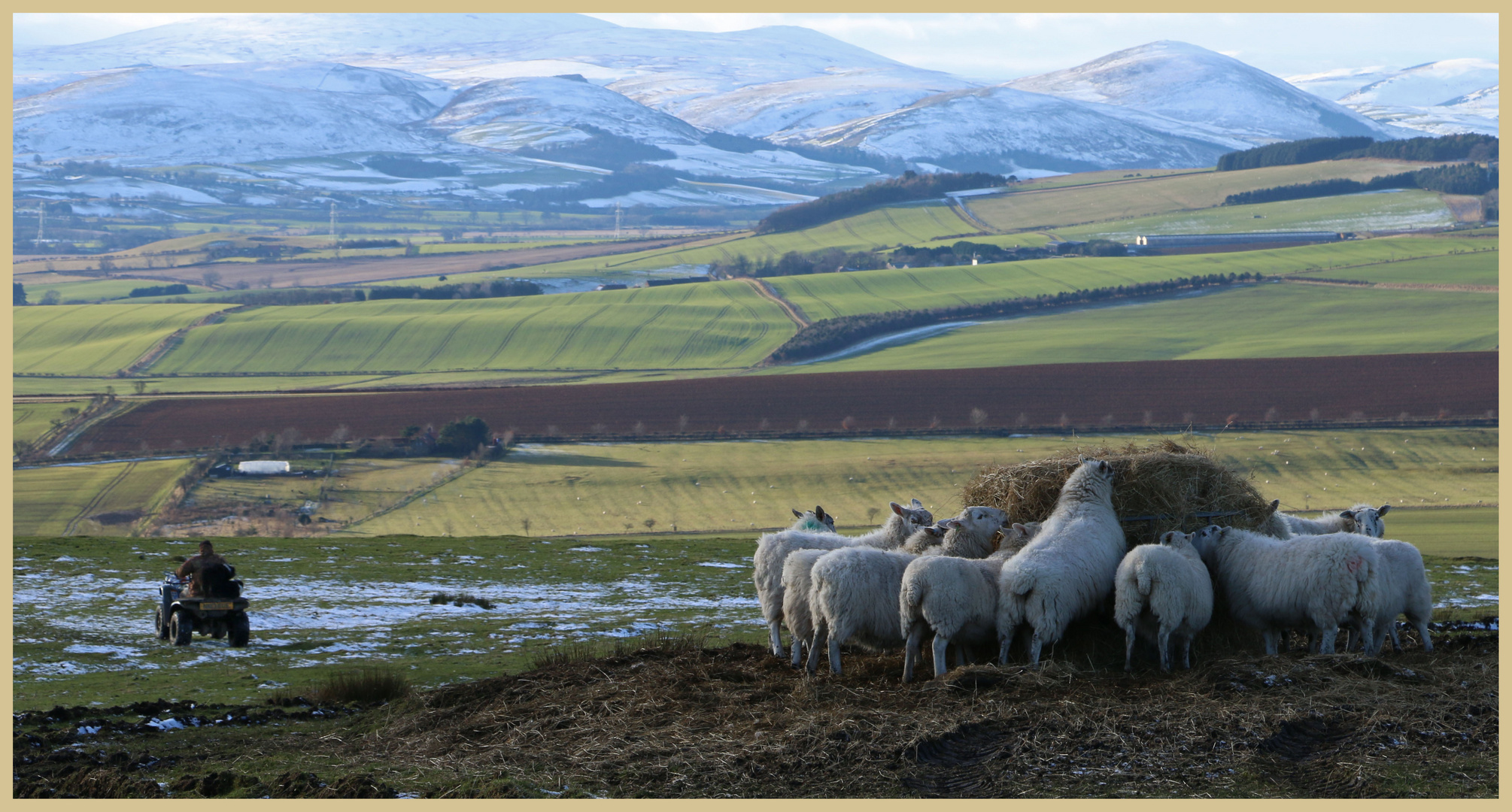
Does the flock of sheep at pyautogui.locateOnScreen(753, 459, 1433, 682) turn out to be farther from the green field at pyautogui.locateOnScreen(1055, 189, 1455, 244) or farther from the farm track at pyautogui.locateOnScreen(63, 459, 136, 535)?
the green field at pyautogui.locateOnScreen(1055, 189, 1455, 244)

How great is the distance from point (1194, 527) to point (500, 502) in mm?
45087

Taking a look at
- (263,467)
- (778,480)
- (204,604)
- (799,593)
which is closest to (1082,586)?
(799,593)

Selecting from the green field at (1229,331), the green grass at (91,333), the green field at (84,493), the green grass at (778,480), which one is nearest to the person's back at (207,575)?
the green grass at (778,480)

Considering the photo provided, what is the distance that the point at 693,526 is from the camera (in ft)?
169

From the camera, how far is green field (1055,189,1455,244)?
141m

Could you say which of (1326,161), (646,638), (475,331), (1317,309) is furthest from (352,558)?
(1326,161)

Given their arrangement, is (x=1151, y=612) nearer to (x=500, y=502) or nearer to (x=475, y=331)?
(x=500, y=502)

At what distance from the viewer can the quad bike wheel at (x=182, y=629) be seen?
752 inches

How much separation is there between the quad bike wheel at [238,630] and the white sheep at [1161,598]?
490 inches

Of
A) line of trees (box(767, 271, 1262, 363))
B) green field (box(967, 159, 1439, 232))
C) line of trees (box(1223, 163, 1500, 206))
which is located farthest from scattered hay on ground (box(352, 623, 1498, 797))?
line of trees (box(1223, 163, 1500, 206))

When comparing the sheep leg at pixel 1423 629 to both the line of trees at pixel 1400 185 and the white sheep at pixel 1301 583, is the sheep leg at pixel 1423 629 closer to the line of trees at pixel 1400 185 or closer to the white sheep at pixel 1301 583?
the white sheep at pixel 1301 583

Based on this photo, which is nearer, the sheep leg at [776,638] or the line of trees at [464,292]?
the sheep leg at [776,638]

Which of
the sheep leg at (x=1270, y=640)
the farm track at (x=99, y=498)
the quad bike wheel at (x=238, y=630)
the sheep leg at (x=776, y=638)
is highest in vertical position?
the sheep leg at (x=1270, y=640)

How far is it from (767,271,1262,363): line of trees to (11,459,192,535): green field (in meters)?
45.3
